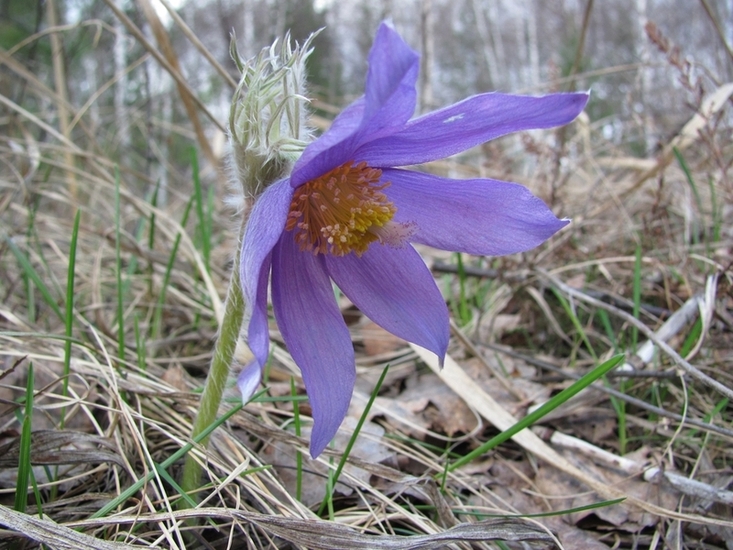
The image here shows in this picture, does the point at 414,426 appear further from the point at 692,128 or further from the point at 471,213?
the point at 692,128

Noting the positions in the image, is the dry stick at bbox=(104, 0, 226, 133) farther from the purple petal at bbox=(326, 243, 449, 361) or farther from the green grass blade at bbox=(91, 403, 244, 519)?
the green grass blade at bbox=(91, 403, 244, 519)

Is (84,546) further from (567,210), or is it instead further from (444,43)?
(444,43)

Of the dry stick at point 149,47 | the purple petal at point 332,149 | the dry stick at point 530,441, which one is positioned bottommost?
the dry stick at point 530,441

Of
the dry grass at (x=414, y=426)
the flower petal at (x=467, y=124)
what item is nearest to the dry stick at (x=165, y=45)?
the dry grass at (x=414, y=426)

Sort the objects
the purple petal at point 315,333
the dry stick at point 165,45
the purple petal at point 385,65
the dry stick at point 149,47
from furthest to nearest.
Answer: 1. the dry stick at point 165,45
2. the dry stick at point 149,47
3. the purple petal at point 315,333
4. the purple petal at point 385,65

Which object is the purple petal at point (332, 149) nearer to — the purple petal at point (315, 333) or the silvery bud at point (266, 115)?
the silvery bud at point (266, 115)
